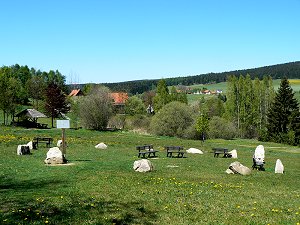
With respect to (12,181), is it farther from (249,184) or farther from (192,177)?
(249,184)

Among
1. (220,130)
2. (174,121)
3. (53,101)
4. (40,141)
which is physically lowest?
(220,130)

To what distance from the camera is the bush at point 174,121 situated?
2931 inches

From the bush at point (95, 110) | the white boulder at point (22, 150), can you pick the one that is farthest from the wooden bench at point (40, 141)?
the bush at point (95, 110)

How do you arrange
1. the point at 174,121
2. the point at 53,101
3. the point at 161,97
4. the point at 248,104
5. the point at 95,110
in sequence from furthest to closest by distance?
the point at 161,97 → the point at 248,104 → the point at 174,121 → the point at 53,101 → the point at 95,110

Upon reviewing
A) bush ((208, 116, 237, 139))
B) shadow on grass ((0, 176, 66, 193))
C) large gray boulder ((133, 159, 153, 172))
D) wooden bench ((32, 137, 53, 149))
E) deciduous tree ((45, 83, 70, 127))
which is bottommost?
bush ((208, 116, 237, 139))

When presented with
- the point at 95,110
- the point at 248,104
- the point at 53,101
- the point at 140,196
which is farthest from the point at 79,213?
the point at 248,104

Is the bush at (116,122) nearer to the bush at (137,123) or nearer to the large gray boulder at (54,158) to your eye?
the bush at (137,123)

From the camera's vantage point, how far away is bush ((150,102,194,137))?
74.4 m

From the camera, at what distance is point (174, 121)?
74500 millimetres

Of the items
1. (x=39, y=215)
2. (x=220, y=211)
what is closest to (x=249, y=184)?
(x=220, y=211)

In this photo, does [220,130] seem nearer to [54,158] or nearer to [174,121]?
[174,121]

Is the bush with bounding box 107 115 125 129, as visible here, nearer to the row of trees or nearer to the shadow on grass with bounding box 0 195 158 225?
the row of trees

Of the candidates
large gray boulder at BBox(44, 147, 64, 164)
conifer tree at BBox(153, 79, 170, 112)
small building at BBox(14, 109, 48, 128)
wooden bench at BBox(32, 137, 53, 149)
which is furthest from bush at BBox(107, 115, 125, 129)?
large gray boulder at BBox(44, 147, 64, 164)

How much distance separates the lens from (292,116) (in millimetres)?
73438
